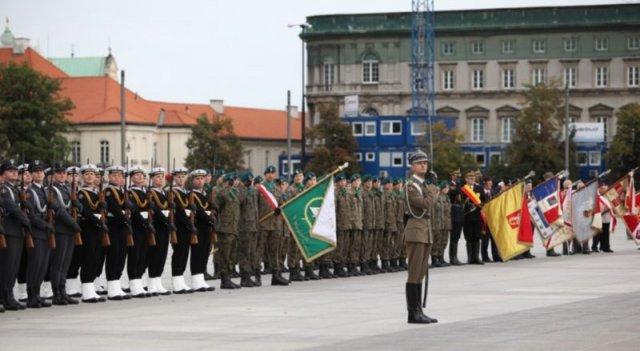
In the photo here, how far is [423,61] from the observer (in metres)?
138

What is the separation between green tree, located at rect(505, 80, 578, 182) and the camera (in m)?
107

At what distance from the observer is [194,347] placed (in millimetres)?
15992

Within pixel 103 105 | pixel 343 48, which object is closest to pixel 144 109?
pixel 103 105

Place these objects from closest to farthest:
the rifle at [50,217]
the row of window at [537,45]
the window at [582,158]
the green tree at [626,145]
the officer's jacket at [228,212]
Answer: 1. the rifle at [50,217]
2. the officer's jacket at [228,212]
3. the green tree at [626,145]
4. the window at [582,158]
5. the row of window at [537,45]

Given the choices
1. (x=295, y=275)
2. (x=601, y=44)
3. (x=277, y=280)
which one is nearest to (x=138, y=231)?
(x=277, y=280)

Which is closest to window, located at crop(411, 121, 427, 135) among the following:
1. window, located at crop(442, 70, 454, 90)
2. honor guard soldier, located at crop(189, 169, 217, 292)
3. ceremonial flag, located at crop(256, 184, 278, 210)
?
window, located at crop(442, 70, 454, 90)

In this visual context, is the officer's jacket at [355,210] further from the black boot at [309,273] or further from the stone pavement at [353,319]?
the stone pavement at [353,319]

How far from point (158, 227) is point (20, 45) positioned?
12664 cm

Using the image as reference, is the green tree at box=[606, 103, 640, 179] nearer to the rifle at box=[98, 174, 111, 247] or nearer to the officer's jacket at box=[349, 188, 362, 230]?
the officer's jacket at box=[349, 188, 362, 230]

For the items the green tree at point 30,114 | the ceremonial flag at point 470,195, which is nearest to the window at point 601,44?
the green tree at point 30,114

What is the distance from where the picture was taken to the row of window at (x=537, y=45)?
5408 inches

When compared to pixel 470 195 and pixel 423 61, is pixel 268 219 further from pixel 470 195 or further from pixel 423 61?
pixel 423 61

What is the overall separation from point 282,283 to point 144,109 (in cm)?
12515

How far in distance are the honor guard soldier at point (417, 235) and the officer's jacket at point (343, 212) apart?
32.0 ft
